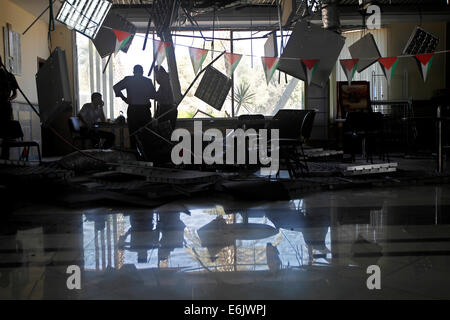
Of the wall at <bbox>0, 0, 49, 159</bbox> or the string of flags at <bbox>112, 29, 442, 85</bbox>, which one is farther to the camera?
the wall at <bbox>0, 0, 49, 159</bbox>

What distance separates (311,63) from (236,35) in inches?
269

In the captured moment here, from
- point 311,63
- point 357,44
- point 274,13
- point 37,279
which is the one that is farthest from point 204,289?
point 274,13

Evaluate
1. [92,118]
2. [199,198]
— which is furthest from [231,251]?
[92,118]

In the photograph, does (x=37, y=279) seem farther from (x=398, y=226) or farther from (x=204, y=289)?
(x=398, y=226)

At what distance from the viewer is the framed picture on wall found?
37.4 feet

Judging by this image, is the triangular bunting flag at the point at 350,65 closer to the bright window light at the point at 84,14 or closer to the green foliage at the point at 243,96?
the bright window light at the point at 84,14

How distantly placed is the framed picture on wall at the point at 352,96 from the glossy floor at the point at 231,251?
7.71m

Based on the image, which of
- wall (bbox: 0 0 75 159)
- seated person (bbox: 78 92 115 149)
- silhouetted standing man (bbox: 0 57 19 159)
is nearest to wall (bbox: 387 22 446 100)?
seated person (bbox: 78 92 115 149)

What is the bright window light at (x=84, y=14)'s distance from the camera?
4.27 m

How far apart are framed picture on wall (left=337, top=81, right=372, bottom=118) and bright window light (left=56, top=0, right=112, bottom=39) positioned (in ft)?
26.1

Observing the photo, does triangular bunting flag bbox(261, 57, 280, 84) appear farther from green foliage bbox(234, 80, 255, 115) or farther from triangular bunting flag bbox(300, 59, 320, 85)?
green foliage bbox(234, 80, 255, 115)

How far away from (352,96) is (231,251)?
32.1 feet

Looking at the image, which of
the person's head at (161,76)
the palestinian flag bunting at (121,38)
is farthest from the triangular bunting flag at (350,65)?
the palestinian flag bunting at (121,38)

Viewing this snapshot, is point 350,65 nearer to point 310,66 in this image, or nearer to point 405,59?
point 310,66
